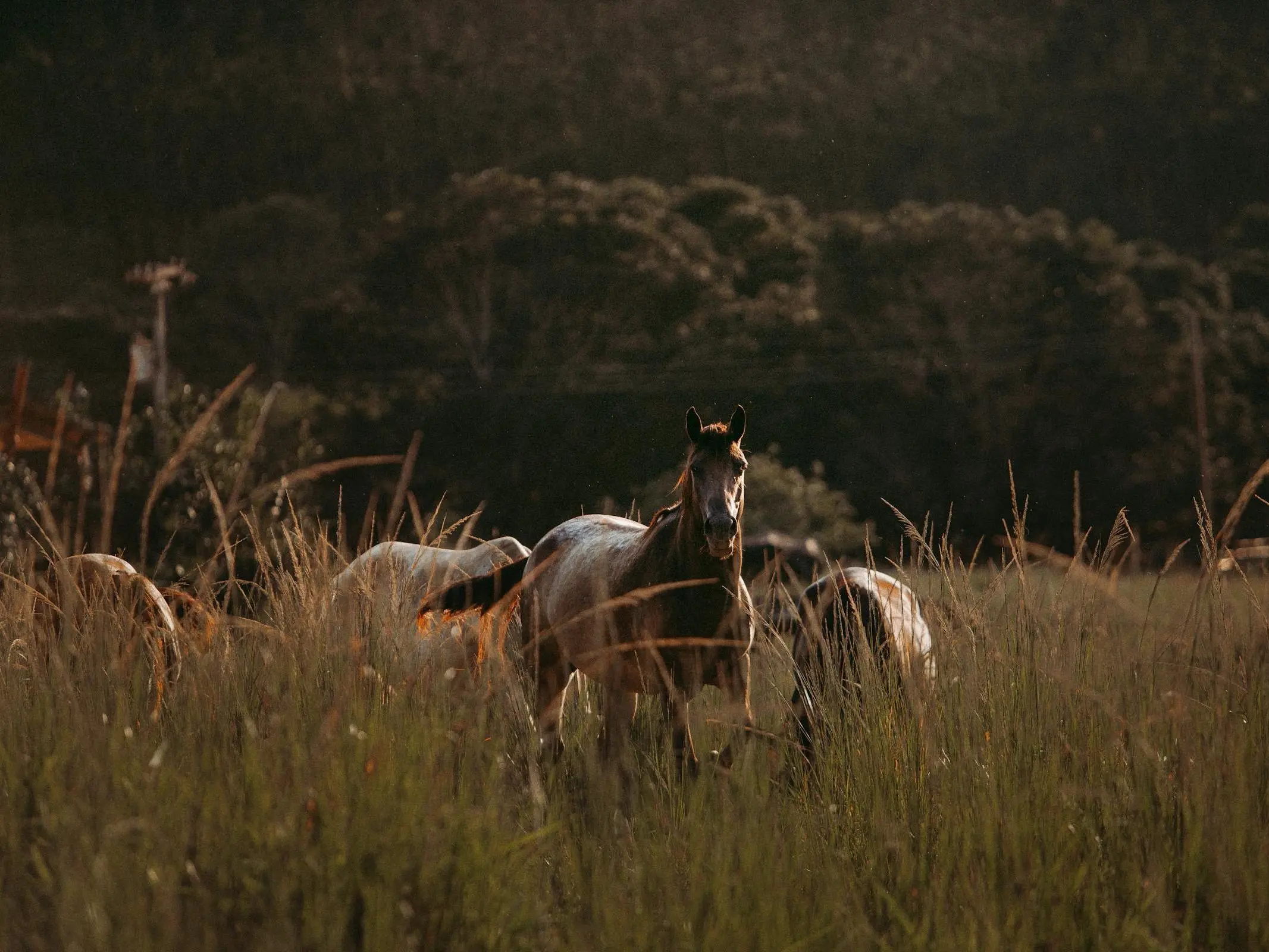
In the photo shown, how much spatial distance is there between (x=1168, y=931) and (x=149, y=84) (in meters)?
50.6

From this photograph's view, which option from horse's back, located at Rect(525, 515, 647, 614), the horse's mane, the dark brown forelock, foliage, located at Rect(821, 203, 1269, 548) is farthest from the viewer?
foliage, located at Rect(821, 203, 1269, 548)

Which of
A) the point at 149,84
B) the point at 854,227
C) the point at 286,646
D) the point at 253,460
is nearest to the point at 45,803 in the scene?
the point at 286,646

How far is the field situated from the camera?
282 cm

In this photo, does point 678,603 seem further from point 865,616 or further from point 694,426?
point 865,616

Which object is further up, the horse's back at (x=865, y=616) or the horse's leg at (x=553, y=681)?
the horse's back at (x=865, y=616)

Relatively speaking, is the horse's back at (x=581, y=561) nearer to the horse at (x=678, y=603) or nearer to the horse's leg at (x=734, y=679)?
the horse at (x=678, y=603)

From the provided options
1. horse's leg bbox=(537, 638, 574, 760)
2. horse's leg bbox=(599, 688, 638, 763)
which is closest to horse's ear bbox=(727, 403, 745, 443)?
horse's leg bbox=(599, 688, 638, 763)

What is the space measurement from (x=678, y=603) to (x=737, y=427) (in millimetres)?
741

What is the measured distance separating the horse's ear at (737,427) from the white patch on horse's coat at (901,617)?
0.69m

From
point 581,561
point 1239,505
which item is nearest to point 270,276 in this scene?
point 581,561

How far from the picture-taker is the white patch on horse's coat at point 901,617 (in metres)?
4.40

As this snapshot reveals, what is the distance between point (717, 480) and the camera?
5.09 metres

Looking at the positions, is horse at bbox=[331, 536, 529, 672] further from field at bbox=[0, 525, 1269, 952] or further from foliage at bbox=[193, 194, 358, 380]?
foliage at bbox=[193, 194, 358, 380]

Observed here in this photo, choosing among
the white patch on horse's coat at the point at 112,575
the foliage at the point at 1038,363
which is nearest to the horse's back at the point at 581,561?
the white patch on horse's coat at the point at 112,575
